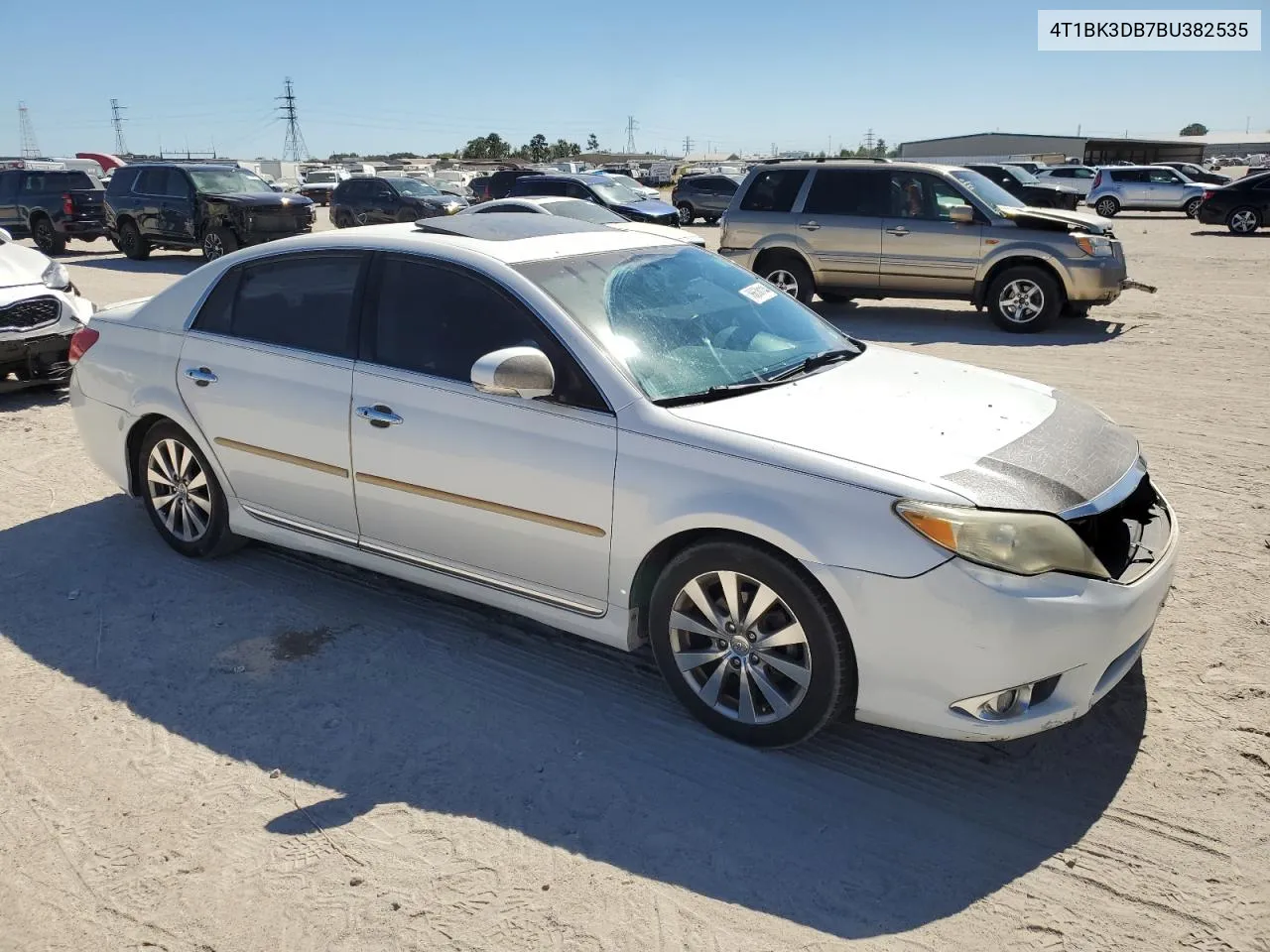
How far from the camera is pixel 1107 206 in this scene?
102ft

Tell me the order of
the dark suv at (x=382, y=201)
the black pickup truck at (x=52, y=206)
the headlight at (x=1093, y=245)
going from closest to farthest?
the headlight at (x=1093, y=245), the black pickup truck at (x=52, y=206), the dark suv at (x=382, y=201)

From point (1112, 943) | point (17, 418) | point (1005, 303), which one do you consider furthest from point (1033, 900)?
point (1005, 303)

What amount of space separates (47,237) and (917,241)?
19.0m

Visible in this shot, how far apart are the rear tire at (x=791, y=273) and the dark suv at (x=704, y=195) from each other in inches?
713

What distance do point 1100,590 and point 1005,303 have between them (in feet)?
29.5

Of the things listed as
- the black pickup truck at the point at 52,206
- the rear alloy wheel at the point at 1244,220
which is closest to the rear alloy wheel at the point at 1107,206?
the rear alloy wheel at the point at 1244,220

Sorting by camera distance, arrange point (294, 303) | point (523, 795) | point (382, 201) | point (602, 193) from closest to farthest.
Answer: point (523, 795)
point (294, 303)
point (602, 193)
point (382, 201)

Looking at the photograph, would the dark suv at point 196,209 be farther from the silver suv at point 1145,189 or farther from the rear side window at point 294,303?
the silver suv at point 1145,189

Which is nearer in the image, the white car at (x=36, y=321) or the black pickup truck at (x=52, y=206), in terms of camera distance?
the white car at (x=36, y=321)

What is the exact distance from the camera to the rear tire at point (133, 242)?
1933cm

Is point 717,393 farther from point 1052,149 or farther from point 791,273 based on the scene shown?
point 1052,149

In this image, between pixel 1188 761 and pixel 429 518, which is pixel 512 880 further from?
pixel 1188 761

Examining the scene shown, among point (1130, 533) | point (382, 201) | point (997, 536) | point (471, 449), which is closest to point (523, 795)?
point (471, 449)

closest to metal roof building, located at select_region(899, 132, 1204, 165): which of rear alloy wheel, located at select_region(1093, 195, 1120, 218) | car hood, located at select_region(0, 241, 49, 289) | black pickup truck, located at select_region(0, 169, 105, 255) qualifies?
rear alloy wheel, located at select_region(1093, 195, 1120, 218)
